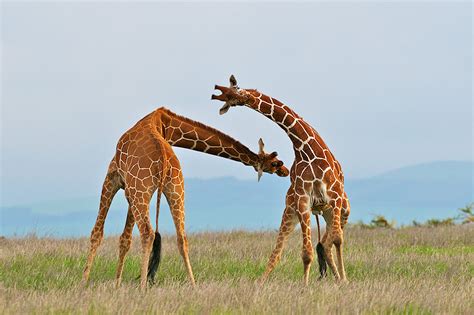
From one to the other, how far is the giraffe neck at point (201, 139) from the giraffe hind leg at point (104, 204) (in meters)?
0.82

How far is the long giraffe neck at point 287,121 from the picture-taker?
9008 millimetres

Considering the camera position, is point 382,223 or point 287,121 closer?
point 287,121

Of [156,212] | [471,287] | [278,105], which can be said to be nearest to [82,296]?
[156,212]

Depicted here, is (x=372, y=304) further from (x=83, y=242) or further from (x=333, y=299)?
(x=83, y=242)

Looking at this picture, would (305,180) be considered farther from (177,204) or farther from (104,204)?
(104,204)

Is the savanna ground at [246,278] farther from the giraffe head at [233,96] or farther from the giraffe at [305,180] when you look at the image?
the giraffe head at [233,96]

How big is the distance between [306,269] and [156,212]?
1.90m

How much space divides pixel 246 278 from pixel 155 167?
1.80 metres

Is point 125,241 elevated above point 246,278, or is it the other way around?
point 125,241

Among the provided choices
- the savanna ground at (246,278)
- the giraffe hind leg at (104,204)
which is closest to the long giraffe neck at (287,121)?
the savanna ground at (246,278)

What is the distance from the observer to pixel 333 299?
25.0 feet

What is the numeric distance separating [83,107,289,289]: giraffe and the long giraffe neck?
2.45ft

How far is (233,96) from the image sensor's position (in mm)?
8961

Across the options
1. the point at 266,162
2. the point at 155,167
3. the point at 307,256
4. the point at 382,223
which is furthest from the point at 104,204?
the point at 382,223
